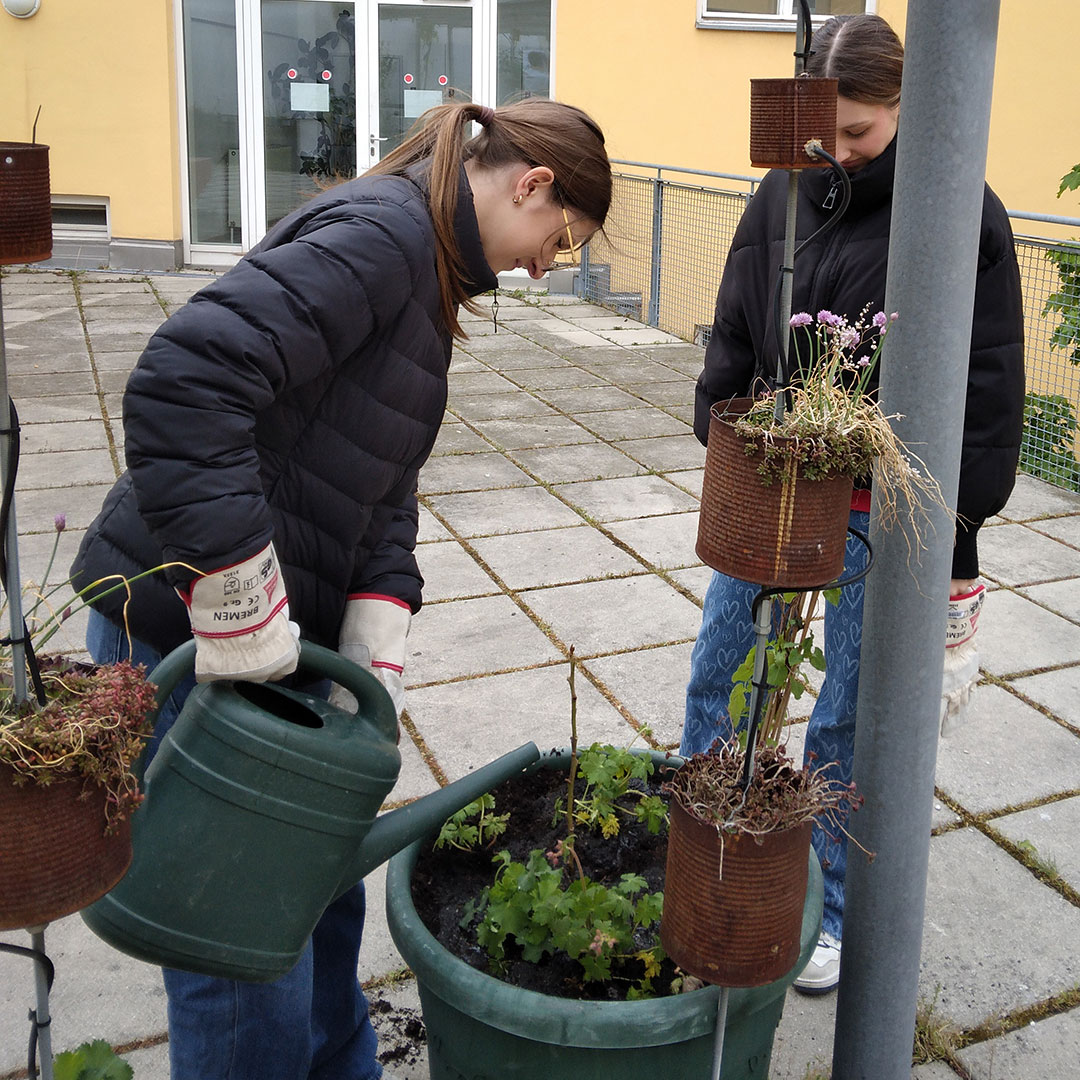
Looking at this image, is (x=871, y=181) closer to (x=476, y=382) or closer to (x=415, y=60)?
(x=476, y=382)

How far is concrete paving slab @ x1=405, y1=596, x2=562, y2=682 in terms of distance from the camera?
3721 mm

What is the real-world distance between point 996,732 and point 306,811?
2.55 metres

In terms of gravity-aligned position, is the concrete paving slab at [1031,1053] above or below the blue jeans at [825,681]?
below

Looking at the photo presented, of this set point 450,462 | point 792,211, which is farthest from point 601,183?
point 450,462

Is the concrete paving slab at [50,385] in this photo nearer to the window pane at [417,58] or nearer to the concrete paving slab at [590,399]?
the concrete paving slab at [590,399]

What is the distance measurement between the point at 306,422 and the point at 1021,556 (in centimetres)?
394

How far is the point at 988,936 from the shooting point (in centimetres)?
265

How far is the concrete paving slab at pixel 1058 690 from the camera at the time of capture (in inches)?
141

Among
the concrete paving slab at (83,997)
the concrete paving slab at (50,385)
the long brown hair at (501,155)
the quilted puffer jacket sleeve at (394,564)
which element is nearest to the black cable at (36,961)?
the quilted puffer jacket sleeve at (394,564)

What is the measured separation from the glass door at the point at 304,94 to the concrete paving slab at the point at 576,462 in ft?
16.8

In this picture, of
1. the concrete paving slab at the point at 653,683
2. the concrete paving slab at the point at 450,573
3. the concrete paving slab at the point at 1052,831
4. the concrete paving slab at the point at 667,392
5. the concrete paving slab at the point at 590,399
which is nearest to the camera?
the concrete paving slab at the point at 1052,831

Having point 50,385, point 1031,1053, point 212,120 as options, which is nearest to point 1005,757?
point 1031,1053

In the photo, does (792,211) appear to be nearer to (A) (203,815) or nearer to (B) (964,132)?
(B) (964,132)

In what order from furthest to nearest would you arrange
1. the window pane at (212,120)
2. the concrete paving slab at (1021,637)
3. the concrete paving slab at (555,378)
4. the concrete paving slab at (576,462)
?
the window pane at (212,120)
the concrete paving slab at (555,378)
the concrete paving slab at (576,462)
the concrete paving slab at (1021,637)
